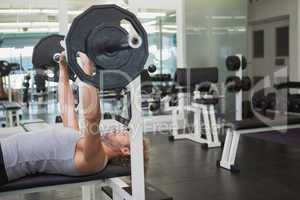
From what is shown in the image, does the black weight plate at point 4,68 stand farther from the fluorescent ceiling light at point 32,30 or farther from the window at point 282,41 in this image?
the window at point 282,41

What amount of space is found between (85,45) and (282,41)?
6866 mm

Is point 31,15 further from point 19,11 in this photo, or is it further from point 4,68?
point 4,68

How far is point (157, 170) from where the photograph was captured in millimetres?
3574

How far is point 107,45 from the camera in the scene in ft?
4.26

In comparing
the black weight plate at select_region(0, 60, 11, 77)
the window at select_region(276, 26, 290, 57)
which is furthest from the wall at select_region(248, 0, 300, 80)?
the black weight plate at select_region(0, 60, 11, 77)

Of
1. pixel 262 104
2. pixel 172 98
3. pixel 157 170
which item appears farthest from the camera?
pixel 262 104

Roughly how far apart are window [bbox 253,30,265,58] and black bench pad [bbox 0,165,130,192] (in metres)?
6.85

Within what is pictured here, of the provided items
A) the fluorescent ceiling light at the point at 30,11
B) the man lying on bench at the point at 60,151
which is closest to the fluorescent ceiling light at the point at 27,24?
the fluorescent ceiling light at the point at 30,11

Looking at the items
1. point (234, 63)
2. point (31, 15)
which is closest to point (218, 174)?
point (234, 63)

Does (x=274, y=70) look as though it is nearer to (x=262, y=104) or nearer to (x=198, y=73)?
(x=262, y=104)

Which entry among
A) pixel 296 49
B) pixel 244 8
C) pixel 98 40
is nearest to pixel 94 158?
pixel 98 40

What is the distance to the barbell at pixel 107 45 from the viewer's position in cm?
129

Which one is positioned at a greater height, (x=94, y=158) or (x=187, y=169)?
(x=94, y=158)

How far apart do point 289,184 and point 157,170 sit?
3.88 ft
